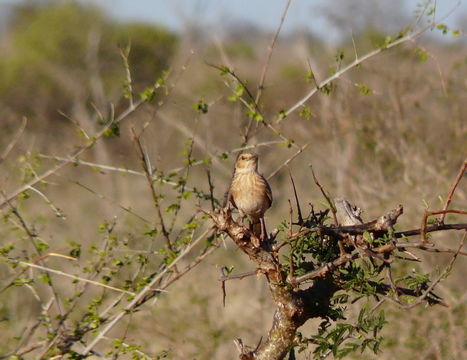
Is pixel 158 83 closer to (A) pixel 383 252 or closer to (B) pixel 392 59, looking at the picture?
(A) pixel 383 252

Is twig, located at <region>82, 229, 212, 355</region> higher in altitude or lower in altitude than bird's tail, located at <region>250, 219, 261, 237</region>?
lower

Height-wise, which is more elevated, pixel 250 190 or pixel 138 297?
pixel 250 190

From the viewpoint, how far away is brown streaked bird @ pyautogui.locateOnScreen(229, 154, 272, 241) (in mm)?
4811

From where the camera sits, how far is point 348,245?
3.23m

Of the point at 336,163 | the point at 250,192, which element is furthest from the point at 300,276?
the point at 336,163

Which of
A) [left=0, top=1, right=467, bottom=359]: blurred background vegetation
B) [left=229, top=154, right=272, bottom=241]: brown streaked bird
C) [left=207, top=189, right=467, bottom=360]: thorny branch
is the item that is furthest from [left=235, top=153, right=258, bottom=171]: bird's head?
[left=207, top=189, right=467, bottom=360]: thorny branch

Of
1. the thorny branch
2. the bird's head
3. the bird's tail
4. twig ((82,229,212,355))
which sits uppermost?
the bird's head

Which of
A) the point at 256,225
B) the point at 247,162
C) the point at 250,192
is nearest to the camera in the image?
the point at 256,225

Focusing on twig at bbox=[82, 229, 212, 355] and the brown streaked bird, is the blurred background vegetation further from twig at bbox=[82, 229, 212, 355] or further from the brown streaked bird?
twig at bbox=[82, 229, 212, 355]

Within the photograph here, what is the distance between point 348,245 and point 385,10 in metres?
11.1

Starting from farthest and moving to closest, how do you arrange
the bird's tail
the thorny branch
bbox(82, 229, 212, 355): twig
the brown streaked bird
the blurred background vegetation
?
the blurred background vegetation < the brown streaked bird < the bird's tail < bbox(82, 229, 212, 355): twig < the thorny branch

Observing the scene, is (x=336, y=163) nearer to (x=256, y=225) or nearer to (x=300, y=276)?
(x=256, y=225)

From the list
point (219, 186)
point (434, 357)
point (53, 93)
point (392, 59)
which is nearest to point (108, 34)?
point (53, 93)

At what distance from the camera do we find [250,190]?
16.8 feet
